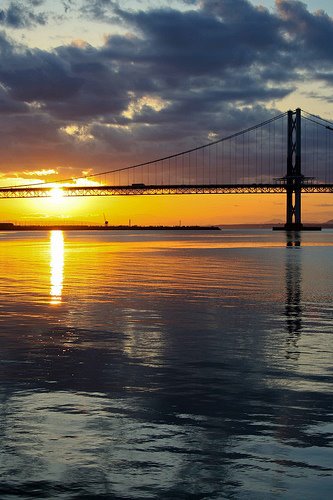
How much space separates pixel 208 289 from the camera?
28328 mm

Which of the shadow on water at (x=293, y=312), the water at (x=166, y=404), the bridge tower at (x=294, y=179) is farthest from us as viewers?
the bridge tower at (x=294, y=179)

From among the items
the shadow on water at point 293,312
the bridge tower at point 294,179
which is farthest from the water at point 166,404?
the bridge tower at point 294,179

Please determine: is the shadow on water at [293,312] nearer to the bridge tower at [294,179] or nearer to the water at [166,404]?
the water at [166,404]

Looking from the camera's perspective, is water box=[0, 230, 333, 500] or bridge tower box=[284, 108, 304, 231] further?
bridge tower box=[284, 108, 304, 231]

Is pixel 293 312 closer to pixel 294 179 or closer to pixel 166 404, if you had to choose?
pixel 166 404

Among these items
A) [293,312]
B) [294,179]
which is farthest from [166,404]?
[294,179]

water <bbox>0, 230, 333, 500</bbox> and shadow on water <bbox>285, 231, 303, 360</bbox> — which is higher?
water <bbox>0, 230, 333, 500</bbox>

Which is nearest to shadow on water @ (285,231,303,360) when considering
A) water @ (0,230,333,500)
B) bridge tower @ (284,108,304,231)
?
water @ (0,230,333,500)

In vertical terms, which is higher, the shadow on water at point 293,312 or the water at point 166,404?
the water at point 166,404

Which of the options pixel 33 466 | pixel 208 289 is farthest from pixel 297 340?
pixel 208 289

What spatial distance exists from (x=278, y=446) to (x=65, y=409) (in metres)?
2.71

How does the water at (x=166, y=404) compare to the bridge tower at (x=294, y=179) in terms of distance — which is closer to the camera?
the water at (x=166, y=404)

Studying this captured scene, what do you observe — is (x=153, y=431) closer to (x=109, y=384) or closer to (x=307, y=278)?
(x=109, y=384)

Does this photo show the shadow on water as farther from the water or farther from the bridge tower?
the bridge tower
